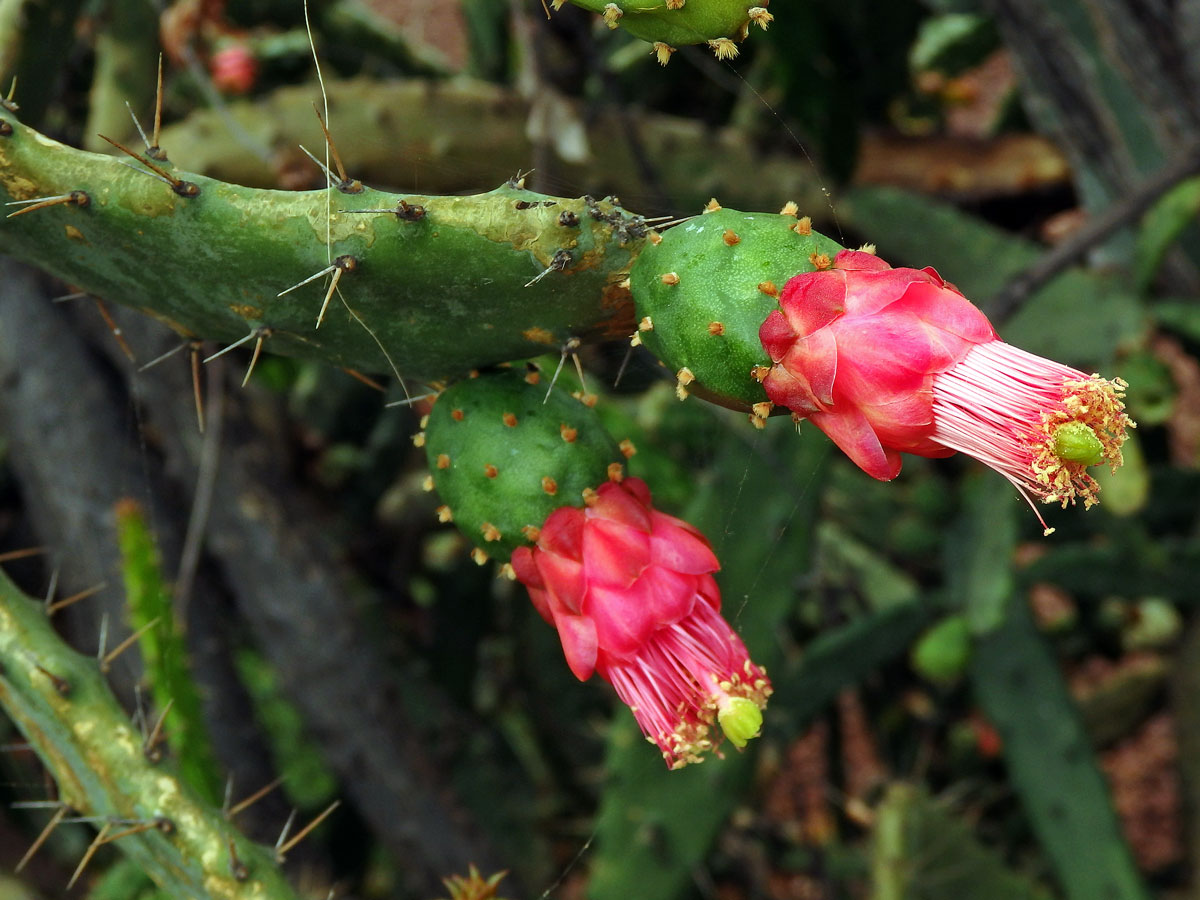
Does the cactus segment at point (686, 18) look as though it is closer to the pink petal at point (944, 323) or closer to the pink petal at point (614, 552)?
the pink petal at point (944, 323)

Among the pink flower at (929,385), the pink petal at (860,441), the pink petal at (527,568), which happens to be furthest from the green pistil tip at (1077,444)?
the pink petal at (527,568)

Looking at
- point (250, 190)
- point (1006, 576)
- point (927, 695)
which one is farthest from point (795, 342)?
point (927, 695)

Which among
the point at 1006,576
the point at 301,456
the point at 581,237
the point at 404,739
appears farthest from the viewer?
the point at 301,456

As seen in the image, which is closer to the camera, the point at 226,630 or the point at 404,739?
the point at 404,739

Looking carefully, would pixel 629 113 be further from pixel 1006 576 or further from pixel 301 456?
pixel 1006 576

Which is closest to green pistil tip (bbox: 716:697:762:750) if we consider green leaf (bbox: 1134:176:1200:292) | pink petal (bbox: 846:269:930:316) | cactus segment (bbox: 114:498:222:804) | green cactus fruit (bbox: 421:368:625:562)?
green cactus fruit (bbox: 421:368:625:562)

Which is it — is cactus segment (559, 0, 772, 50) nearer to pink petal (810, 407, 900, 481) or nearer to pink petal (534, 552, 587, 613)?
pink petal (810, 407, 900, 481)

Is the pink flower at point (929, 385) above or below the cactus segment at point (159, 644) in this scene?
above
